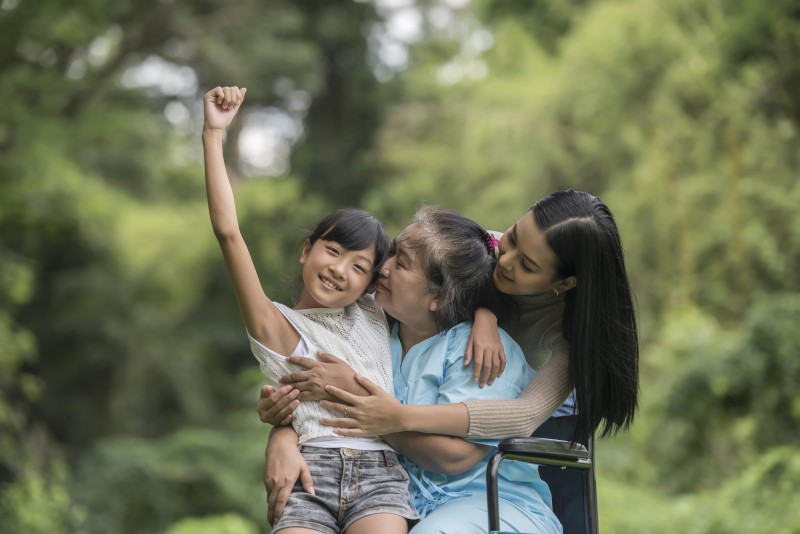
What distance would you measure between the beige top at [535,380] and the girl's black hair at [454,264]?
115 millimetres

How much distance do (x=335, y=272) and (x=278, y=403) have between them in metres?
0.29

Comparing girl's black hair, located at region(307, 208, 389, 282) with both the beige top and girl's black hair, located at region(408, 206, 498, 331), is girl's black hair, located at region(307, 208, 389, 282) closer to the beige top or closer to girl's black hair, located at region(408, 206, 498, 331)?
girl's black hair, located at region(408, 206, 498, 331)

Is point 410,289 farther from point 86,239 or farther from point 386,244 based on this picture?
point 86,239

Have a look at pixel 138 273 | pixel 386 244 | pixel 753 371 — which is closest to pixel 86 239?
pixel 138 273

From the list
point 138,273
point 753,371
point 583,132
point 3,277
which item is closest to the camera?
point 753,371

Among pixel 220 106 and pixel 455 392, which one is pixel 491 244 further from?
pixel 220 106

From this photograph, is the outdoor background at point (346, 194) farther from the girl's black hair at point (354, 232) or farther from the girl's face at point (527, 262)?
the girl's black hair at point (354, 232)

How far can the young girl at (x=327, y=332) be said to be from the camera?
202cm

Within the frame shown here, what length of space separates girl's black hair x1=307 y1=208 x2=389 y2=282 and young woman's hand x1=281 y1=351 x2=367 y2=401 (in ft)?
0.81

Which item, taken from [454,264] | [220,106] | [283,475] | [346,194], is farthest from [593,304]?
[346,194]

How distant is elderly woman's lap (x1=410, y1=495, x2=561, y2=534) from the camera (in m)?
2.03

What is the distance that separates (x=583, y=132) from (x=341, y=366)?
24.5ft

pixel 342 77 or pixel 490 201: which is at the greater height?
pixel 342 77

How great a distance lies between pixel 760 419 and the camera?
6.03 metres
